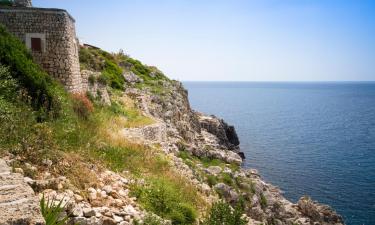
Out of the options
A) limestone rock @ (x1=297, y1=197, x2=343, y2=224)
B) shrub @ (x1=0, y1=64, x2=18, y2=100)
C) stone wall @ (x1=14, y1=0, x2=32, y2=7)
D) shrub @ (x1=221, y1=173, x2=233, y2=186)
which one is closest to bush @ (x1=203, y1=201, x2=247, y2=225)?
shrub @ (x1=0, y1=64, x2=18, y2=100)

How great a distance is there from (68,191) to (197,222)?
411cm

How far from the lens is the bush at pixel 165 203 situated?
934cm

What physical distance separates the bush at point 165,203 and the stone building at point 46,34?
33.5 feet

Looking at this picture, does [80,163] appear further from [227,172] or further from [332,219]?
[332,219]

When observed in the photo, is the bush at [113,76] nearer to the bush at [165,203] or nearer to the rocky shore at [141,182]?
the rocky shore at [141,182]

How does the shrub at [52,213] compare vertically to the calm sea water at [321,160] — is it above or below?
above

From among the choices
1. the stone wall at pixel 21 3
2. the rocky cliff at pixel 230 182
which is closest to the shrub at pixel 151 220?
the rocky cliff at pixel 230 182

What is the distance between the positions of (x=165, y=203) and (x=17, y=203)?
4697mm

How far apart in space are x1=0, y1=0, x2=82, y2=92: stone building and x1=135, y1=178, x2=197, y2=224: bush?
10208 millimetres

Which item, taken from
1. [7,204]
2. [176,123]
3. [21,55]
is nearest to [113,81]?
[176,123]

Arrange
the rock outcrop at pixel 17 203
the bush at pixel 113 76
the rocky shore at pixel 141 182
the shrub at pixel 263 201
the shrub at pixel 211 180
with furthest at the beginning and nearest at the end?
the bush at pixel 113 76 → the shrub at pixel 263 201 → the shrub at pixel 211 180 → the rocky shore at pixel 141 182 → the rock outcrop at pixel 17 203

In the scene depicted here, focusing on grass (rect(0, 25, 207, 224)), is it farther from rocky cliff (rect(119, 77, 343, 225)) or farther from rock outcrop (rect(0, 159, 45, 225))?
rocky cliff (rect(119, 77, 343, 225))

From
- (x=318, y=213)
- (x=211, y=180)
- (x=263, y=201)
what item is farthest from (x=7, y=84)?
(x=318, y=213)

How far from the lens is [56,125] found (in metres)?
11.6
